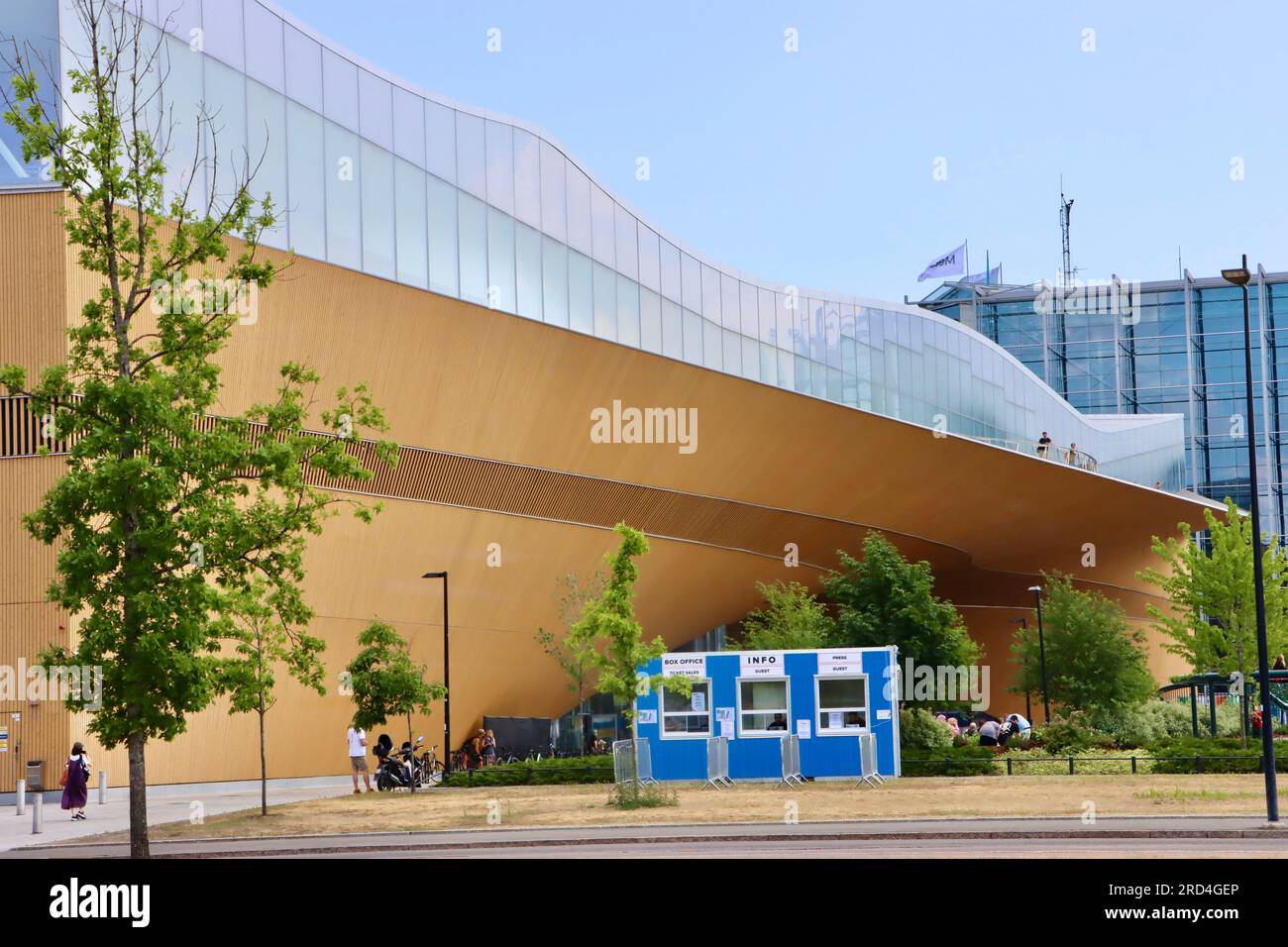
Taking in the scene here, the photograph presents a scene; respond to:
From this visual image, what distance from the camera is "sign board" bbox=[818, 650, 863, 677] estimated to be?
3091 centimetres

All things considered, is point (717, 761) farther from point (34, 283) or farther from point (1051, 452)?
point (1051, 452)

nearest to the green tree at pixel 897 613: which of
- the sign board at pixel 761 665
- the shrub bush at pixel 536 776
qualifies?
the shrub bush at pixel 536 776

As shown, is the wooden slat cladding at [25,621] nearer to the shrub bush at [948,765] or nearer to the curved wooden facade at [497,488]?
the curved wooden facade at [497,488]

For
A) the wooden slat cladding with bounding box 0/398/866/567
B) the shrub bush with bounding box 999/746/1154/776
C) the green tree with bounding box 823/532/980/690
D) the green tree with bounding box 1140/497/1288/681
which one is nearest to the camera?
the shrub bush with bounding box 999/746/1154/776

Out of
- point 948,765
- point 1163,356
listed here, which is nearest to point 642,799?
point 948,765

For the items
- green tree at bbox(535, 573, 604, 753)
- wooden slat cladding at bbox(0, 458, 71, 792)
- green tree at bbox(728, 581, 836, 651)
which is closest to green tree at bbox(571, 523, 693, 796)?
wooden slat cladding at bbox(0, 458, 71, 792)

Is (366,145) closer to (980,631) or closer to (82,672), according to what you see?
(82,672)

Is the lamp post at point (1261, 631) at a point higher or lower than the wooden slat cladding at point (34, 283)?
lower

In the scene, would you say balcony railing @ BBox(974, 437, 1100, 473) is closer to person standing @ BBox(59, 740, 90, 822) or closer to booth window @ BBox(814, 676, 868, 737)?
booth window @ BBox(814, 676, 868, 737)

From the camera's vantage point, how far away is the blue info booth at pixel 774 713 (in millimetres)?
31078

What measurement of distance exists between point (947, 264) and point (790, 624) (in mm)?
42542

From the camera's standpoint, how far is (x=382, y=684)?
3309 cm

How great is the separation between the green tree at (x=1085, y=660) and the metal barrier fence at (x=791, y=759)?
20.5 metres

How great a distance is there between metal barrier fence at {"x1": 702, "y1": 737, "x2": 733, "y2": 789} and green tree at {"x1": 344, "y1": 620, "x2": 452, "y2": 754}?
272 inches
